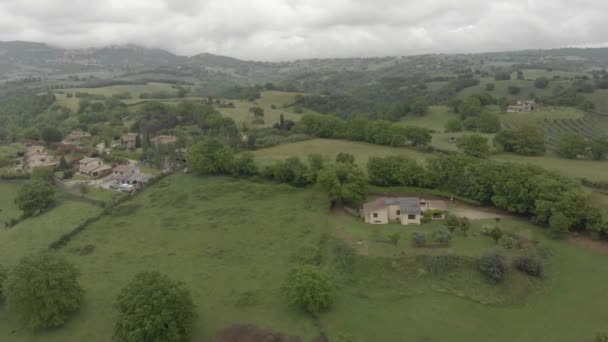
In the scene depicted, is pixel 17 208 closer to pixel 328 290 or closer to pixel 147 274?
pixel 147 274

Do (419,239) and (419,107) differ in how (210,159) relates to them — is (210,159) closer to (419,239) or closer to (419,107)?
(419,239)

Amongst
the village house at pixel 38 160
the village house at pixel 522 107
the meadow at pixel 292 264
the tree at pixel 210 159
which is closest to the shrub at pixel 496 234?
the meadow at pixel 292 264

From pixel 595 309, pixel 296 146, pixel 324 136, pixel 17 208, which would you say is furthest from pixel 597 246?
pixel 17 208

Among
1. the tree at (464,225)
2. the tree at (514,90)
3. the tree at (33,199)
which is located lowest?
the tree at (464,225)

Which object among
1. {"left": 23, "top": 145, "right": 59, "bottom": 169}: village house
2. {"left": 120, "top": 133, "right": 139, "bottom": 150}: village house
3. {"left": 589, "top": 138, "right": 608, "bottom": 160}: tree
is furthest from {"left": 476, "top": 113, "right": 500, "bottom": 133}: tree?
{"left": 23, "top": 145, "right": 59, "bottom": 169}: village house

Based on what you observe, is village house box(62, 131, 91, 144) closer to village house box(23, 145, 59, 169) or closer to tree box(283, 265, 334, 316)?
village house box(23, 145, 59, 169)

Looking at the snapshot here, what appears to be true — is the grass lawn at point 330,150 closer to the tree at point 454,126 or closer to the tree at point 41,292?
the tree at point 454,126
